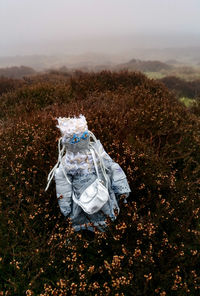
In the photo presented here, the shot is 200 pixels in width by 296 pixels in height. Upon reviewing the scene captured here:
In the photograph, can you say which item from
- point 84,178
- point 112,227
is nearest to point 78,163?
point 84,178

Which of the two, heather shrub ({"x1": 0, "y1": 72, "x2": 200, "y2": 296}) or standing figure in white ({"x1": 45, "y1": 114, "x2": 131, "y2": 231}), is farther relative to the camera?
standing figure in white ({"x1": 45, "y1": 114, "x2": 131, "y2": 231})

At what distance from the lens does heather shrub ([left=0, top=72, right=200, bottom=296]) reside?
A: 1700mm

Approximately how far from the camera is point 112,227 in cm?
205

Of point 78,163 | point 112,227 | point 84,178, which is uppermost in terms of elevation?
point 78,163

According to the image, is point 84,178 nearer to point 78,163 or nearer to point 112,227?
point 78,163

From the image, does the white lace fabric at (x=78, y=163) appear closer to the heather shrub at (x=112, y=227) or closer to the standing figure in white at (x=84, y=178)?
the standing figure in white at (x=84, y=178)

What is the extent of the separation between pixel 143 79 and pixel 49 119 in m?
4.70

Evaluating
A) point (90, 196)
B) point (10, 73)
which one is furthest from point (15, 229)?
point (10, 73)

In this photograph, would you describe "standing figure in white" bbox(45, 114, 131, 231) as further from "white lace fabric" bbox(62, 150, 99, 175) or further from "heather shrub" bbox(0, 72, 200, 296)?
"heather shrub" bbox(0, 72, 200, 296)

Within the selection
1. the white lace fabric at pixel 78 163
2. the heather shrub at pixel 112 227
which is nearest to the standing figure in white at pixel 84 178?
the white lace fabric at pixel 78 163

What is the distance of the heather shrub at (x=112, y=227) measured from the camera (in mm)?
1700

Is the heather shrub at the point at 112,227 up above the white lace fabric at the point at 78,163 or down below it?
below

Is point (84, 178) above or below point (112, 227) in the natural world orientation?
above

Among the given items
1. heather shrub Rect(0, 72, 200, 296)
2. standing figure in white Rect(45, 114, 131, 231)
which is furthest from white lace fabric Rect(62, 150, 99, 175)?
heather shrub Rect(0, 72, 200, 296)
